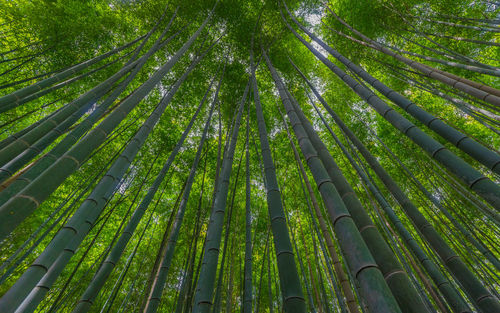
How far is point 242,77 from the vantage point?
17.6ft

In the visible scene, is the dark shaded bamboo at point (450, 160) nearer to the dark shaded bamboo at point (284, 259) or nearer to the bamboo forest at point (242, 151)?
the bamboo forest at point (242, 151)

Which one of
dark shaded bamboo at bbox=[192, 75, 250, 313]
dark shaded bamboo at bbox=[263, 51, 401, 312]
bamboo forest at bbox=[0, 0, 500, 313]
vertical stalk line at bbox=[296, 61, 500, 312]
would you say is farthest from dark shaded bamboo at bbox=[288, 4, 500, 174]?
dark shaded bamboo at bbox=[192, 75, 250, 313]

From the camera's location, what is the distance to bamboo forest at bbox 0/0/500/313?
4.43ft

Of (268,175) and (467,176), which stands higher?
(268,175)

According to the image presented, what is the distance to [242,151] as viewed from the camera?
17.4 ft

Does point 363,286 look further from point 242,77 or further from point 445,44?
point 445,44

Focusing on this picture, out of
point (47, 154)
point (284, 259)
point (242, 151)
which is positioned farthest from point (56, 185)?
point (242, 151)

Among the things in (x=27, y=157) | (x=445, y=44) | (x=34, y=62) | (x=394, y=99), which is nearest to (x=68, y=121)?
(x=27, y=157)

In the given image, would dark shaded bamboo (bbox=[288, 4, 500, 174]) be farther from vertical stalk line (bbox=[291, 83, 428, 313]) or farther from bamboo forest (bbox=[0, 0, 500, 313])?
vertical stalk line (bbox=[291, 83, 428, 313])

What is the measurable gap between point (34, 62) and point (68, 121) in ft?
14.0

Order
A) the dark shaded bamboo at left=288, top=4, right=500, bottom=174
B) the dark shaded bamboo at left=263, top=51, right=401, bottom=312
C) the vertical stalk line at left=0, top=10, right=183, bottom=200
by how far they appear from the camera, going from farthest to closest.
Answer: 1. the dark shaded bamboo at left=288, top=4, right=500, bottom=174
2. the vertical stalk line at left=0, top=10, right=183, bottom=200
3. the dark shaded bamboo at left=263, top=51, right=401, bottom=312

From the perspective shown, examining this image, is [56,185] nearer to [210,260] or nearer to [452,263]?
[210,260]

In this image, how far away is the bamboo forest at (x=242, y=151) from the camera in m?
1.35

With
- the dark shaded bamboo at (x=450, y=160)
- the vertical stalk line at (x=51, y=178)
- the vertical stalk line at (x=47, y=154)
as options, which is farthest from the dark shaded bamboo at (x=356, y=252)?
the vertical stalk line at (x=47, y=154)
